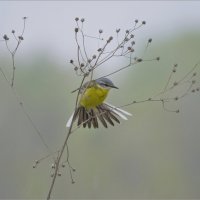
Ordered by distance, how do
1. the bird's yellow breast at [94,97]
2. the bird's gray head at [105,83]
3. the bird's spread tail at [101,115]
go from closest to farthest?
the bird's spread tail at [101,115] → the bird's yellow breast at [94,97] → the bird's gray head at [105,83]

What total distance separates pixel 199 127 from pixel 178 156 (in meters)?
3.37

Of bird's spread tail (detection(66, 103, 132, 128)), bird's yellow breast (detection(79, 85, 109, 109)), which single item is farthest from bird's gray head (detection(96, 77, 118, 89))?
bird's spread tail (detection(66, 103, 132, 128))

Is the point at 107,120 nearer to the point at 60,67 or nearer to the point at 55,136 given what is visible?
the point at 55,136

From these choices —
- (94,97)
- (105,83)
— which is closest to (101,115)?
(94,97)

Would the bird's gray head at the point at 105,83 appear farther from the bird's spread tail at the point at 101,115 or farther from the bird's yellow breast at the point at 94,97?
the bird's spread tail at the point at 101,115

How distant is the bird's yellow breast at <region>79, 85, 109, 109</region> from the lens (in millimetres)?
5863

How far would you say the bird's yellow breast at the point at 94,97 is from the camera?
586cm

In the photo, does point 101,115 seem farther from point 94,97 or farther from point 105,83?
point 105,83

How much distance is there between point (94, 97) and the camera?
5.87 metres

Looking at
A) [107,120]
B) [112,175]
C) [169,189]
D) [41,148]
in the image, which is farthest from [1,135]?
[107,120]

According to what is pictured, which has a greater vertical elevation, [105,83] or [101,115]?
[105,83]

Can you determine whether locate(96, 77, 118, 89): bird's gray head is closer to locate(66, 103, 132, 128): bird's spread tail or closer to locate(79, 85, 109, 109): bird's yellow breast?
locate(79, 85, 109, 109): bird's yellow breast

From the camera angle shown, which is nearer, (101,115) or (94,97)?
(101,115)

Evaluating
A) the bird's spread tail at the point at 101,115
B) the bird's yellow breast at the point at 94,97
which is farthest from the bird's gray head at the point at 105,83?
the bird's spread tail at the point at 101,115
